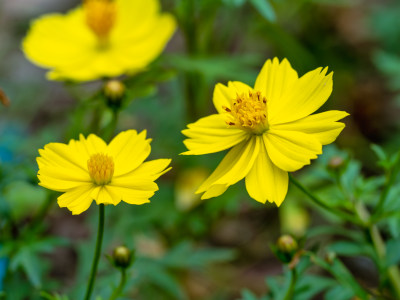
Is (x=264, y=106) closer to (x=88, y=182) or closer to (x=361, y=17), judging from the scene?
(x=88, y=182)

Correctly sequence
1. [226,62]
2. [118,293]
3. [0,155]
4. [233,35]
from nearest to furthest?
[118,293] → [0,155] → [226,62] → [233,35]

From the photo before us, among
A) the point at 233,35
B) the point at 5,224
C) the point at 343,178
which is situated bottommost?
the point at 233,35

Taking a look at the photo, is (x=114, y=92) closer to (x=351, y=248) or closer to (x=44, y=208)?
(x=44, y=208)

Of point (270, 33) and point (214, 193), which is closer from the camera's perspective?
point (214, 193)

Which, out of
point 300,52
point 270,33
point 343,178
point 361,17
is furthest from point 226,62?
point 361,17

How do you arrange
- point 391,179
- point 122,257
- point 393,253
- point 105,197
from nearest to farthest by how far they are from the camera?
point 105,197 < point 122,257 < point 391,179 < point 393,253

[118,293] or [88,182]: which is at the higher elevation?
[88,182]

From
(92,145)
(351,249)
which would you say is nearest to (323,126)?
(92,145)
